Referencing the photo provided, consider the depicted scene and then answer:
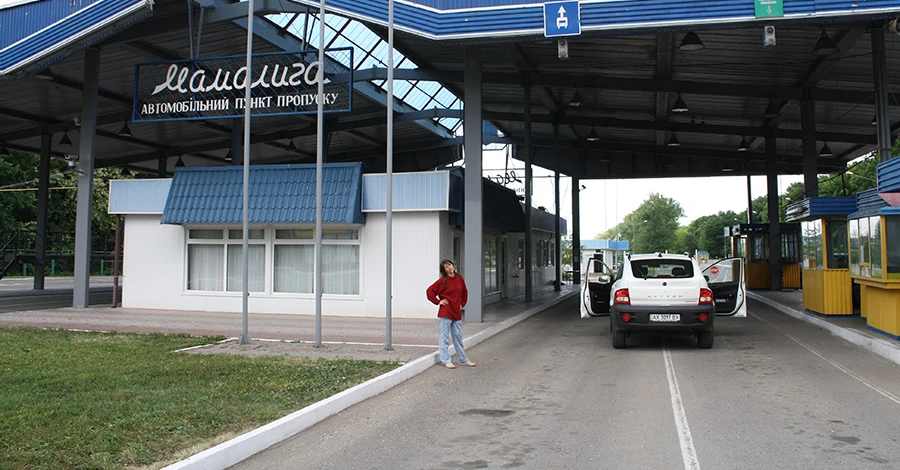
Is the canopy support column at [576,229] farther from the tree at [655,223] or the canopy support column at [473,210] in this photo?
the tree at [655,223]

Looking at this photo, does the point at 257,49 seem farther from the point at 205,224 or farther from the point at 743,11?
the point at 743,11

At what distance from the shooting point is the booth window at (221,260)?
18.9m

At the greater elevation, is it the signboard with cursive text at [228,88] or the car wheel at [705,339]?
the signboard with cursive text at [228,88]

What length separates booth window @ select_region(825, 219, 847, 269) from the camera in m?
16.5

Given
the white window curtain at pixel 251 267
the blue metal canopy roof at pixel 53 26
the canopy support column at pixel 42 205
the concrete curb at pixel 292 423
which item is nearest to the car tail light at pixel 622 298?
the concrete curb at pixel 292 423

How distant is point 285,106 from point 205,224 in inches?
210

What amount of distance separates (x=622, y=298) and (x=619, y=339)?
36.1 inches

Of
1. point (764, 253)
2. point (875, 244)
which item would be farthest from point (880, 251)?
point (764, 253)

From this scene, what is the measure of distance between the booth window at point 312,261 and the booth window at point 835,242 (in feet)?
40.2

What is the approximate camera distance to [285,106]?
1577 cm

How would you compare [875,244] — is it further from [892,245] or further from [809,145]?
[809,145]

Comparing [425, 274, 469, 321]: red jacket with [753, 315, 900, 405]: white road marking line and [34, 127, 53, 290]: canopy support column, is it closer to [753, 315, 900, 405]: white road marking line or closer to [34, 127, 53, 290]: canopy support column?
[753, 315, 900, 405]: white road marking line

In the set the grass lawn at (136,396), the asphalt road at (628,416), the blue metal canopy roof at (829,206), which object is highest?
the blue metal canopy roof at (829,206)

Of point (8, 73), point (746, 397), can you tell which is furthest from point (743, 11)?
point (8, 73)
